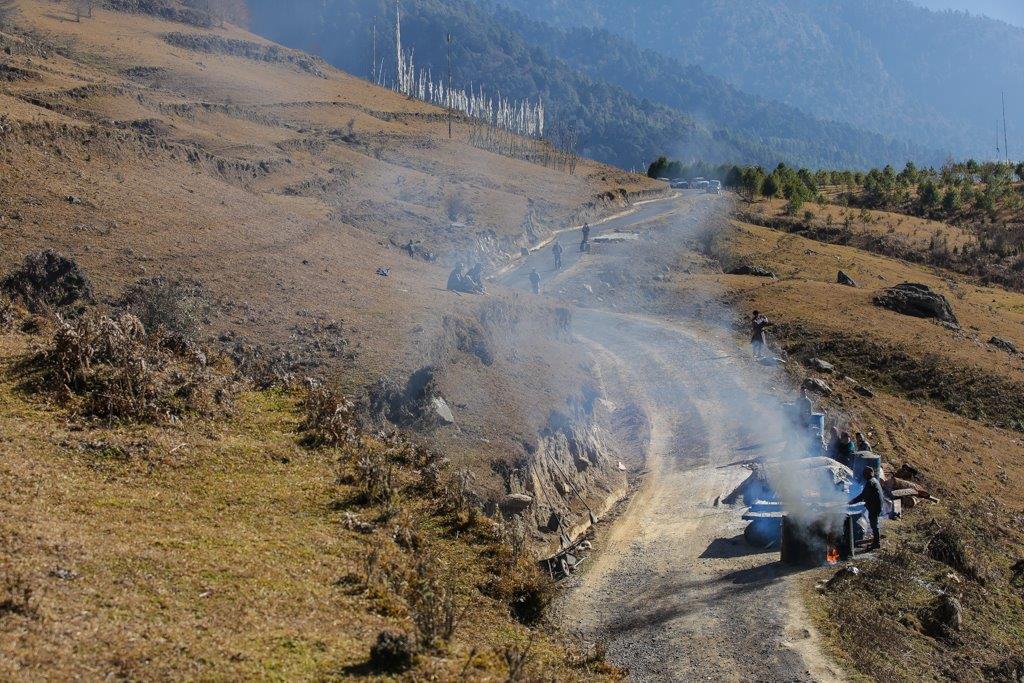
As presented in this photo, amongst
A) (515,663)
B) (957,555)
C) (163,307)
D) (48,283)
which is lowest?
(957,555)

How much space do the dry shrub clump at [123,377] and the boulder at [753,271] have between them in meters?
34.9

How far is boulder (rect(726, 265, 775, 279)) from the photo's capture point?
4553cm

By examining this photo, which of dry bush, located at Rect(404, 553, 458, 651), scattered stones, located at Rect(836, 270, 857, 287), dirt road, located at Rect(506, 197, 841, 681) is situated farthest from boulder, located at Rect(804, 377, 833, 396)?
scattered stones, located at Rect(836, 270, 857, 287)

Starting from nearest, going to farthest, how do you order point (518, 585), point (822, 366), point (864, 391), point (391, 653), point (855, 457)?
point (391, 653) → point (518, 585) → point (855, 457) → point (864, 391) → point (822, 366)

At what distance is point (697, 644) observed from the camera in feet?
41.0

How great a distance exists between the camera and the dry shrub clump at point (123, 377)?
14.1 metres

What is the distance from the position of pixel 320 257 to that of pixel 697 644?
60.2 ft

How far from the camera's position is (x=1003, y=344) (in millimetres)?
36594

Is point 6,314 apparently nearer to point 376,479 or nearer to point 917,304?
point 376,479

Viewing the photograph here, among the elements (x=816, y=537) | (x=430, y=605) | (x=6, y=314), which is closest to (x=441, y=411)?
(x=816, y=537)

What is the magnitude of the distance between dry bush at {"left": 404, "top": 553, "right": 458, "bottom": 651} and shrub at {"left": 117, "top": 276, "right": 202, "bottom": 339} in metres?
9.18

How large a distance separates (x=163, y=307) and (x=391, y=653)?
42.1 feet

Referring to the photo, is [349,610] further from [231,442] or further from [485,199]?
[485,199]

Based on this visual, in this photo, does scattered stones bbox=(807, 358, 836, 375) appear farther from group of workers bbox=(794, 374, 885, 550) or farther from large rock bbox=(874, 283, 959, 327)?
large rock bbox=(874, 283, 959, 327)
